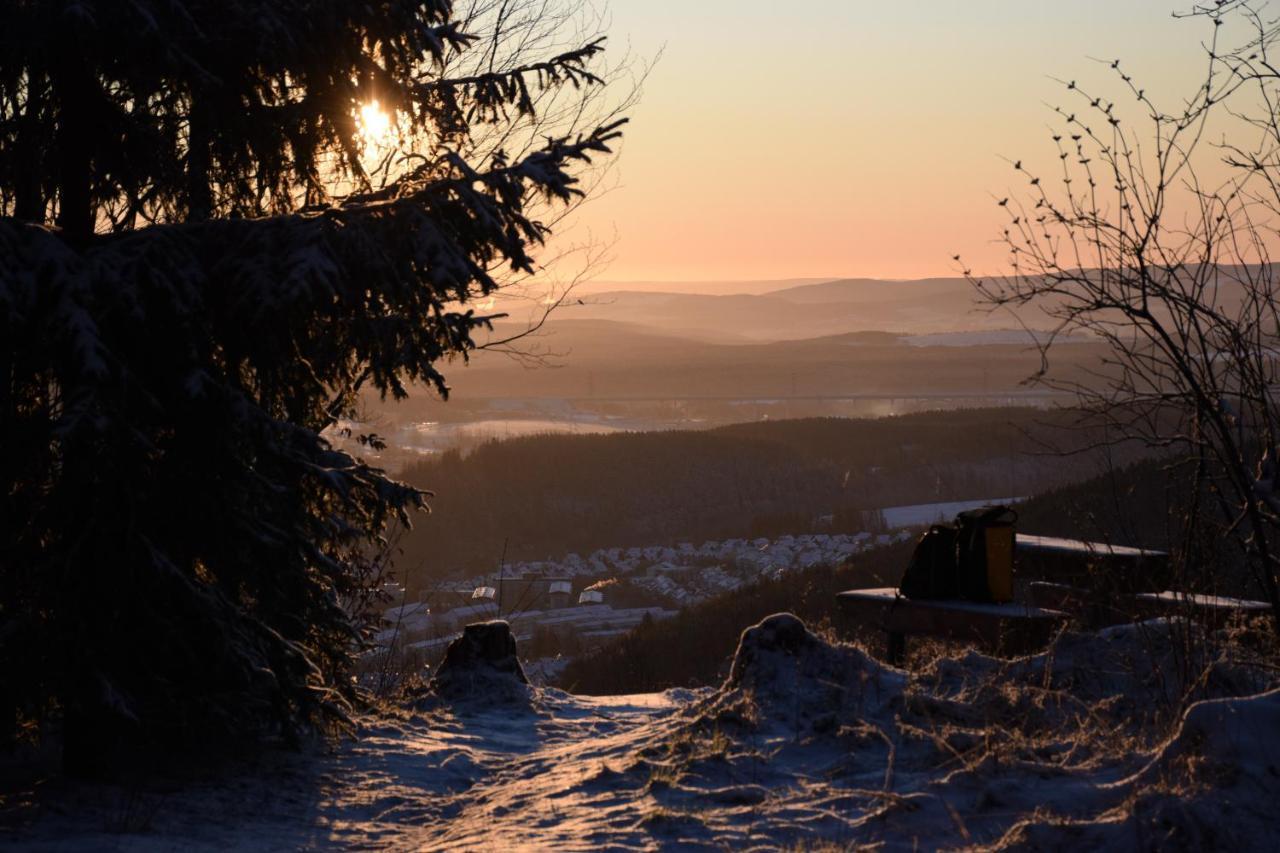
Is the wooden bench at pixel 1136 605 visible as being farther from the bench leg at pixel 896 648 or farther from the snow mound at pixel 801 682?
the snow mound at pixel 801 682

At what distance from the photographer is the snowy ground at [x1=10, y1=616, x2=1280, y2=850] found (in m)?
3.90

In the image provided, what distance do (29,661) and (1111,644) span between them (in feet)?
19.1

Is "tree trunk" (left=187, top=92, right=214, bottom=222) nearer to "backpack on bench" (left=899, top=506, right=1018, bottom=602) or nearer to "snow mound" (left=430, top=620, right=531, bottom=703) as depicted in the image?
"snow mound" (left=430, top=620, right=531, bottom=703)

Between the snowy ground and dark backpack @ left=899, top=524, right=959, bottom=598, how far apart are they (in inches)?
64.4

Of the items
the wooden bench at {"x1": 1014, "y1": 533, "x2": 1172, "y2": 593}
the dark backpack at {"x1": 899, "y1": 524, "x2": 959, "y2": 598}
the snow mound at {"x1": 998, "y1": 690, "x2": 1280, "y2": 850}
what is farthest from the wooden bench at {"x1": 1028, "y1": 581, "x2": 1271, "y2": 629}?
the snow mound at {"x1": 998, "y1": 690, "x2": 1280, "y2": 850}

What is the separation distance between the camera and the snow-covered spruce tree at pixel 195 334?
545 cm

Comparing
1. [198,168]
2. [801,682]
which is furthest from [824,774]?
[198,168]

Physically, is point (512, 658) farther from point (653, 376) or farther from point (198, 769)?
point (653, 376)

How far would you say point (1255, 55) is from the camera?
5754 millimetres

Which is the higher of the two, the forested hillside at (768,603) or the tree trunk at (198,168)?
the tree trunk at (198,168)

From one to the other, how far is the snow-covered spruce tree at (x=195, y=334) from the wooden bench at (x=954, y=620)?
12.1ft

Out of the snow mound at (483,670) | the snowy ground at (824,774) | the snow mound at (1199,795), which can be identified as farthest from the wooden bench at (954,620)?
the snow mound at (1199,795)

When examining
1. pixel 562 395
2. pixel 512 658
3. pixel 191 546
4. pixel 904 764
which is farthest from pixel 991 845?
pixel 562 395

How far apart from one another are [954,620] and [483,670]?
377cm
